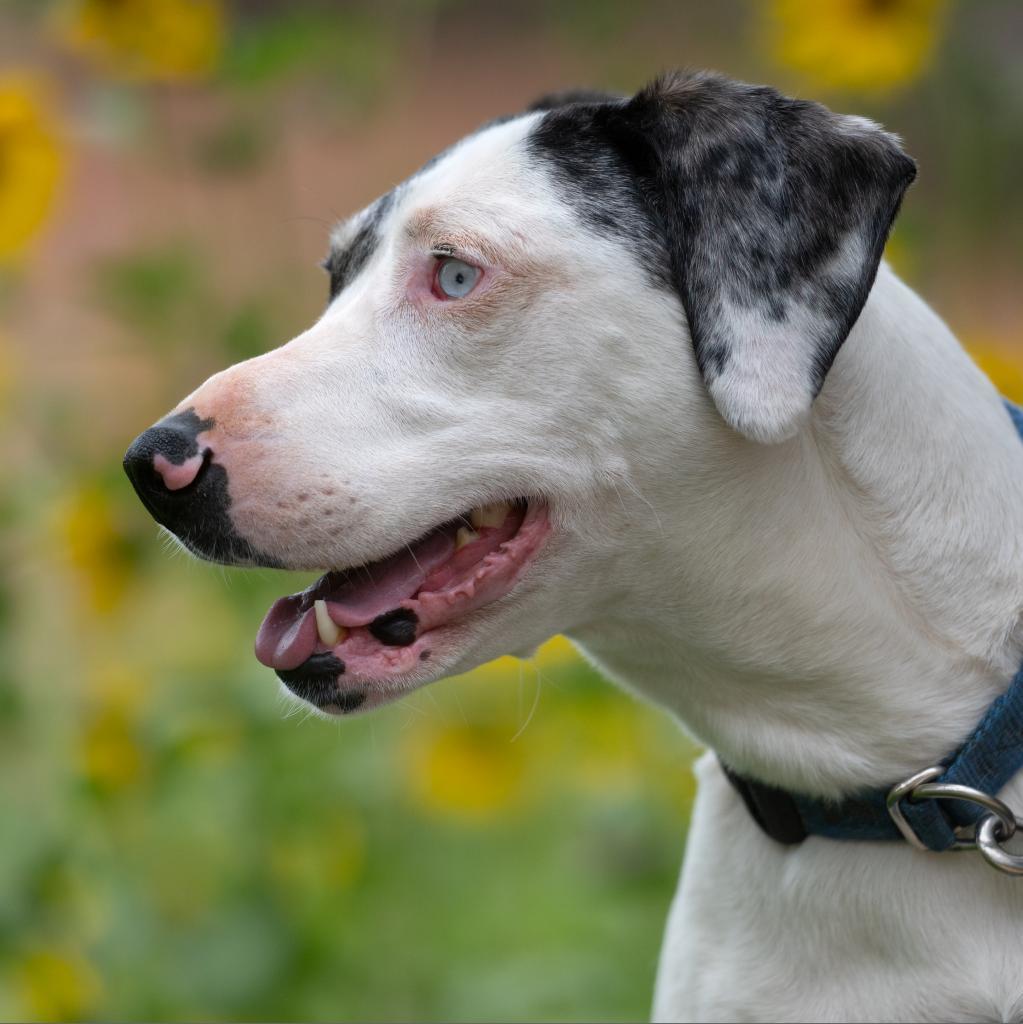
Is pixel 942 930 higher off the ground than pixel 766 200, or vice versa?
pixel 766 200

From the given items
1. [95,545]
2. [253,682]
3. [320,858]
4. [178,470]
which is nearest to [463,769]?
[320,858]

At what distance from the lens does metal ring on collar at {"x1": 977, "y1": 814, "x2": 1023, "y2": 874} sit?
7.66 ft

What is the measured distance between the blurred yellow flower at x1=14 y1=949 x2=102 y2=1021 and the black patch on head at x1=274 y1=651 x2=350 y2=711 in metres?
1.82

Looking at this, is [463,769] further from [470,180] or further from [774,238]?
[774,238]

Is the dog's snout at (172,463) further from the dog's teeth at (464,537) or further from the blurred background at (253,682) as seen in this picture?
the blurred background at (253,682)

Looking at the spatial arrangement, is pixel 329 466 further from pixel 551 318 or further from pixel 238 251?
pixel 238 251

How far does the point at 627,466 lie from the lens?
2.45 m

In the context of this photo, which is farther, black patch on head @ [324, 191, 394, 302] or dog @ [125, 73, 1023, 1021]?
→ black patch on head @ [324, 191, 394, 302]

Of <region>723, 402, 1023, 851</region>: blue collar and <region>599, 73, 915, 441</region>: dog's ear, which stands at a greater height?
<region>599, 73, 915, 441</region>: dog's ear

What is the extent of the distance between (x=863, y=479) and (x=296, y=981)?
2.25 m

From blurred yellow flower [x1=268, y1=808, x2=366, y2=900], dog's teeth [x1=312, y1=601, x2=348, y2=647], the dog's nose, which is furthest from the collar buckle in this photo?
blurred yellow flower [x1=268, y1=808, x2=366, y2=900]

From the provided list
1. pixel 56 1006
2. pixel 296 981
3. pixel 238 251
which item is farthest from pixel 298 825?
pixel 238 251

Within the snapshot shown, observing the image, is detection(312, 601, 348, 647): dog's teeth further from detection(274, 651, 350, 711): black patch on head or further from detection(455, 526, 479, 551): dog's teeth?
detection(455, 526, 479, 551): dog's teeth

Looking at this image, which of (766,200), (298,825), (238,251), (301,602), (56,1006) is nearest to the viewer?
(766,200)
